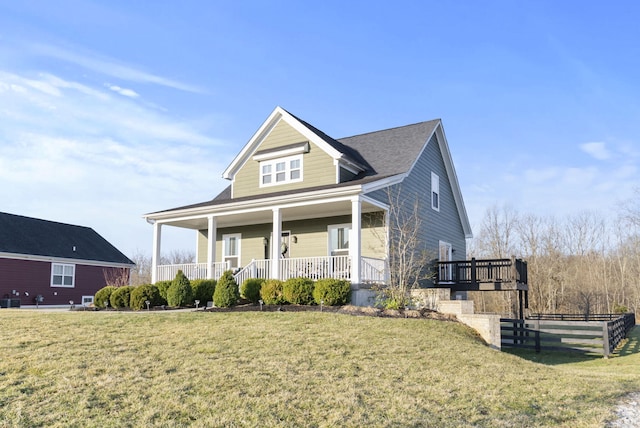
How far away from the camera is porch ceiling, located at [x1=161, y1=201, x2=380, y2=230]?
56.2ft

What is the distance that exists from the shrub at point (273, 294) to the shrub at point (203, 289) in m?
2.49

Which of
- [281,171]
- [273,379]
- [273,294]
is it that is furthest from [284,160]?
[273,379]

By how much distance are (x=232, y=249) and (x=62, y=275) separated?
1351cm

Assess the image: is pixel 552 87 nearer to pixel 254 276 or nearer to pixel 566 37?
pixel 566 37

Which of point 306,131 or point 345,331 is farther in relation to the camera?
point 306,131

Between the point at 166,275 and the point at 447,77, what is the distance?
12.2 meters

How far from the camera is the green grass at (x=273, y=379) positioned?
589 cm

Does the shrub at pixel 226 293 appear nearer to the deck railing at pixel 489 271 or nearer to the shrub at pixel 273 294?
the shrub at pixel 273 294

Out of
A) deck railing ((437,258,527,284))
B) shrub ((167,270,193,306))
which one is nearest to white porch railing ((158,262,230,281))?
shrub ((167,270,193,306))

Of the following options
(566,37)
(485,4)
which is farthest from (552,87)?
(485,4)

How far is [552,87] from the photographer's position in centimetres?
→ 1634

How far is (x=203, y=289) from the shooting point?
16.8 meters

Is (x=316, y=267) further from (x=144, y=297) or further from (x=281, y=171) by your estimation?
(x=144, y=297)

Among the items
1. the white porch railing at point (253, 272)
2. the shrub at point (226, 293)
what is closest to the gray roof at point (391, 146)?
the white porch railing at point (253, 272)
